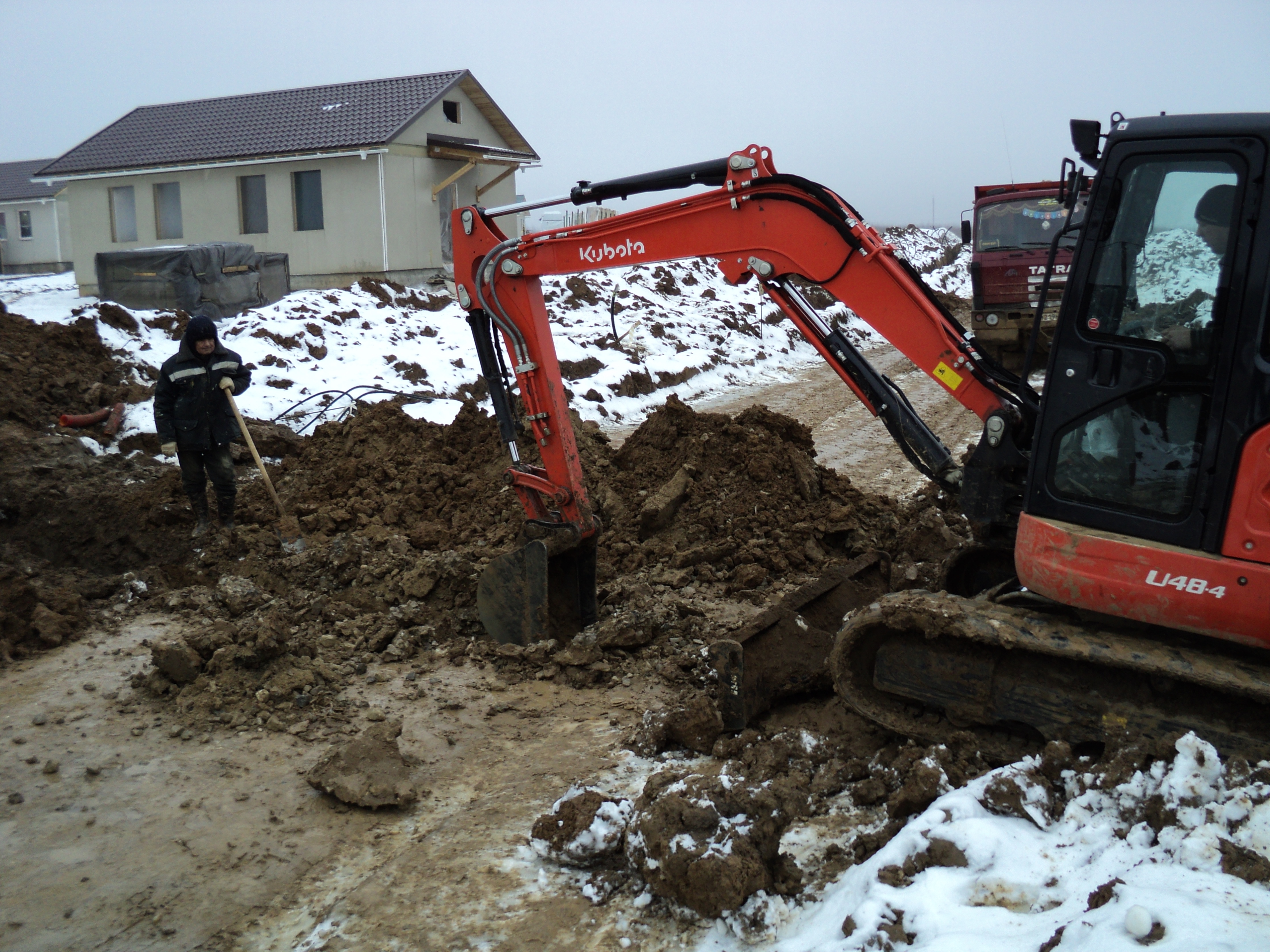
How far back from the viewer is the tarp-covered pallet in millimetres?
15297

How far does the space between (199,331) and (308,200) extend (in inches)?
632

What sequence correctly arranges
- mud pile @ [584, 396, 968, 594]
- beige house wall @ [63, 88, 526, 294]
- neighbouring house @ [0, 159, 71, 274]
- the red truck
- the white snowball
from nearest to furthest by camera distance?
the white snowball → mud pile @ [584, 396, 968, 594] → the red truck → beige house wall @ [63, 88, 526, 294] → neighbouring house @ [0, 159, 71, 274]

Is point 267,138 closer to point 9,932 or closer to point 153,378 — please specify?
point 153,378

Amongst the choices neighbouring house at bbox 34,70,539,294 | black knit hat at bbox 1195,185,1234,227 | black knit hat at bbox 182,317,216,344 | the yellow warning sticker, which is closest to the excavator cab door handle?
black knit hat at bbox 1195,185,1234,227

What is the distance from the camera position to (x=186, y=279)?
15.3m

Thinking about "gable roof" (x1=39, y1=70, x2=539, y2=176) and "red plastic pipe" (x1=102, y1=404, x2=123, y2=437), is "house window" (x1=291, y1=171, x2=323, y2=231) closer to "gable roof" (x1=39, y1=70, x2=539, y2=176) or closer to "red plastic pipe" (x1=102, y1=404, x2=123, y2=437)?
"gable roof" (x1=39, y1=70, x2=539, y2=176)

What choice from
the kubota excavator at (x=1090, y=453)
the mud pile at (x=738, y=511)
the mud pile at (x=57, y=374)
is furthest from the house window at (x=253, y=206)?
the kubota excavator at (x=1090, y=453)

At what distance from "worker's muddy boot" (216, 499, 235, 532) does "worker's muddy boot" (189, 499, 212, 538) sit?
95mm

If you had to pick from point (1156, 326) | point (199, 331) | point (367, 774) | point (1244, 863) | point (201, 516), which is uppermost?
point (199, 331)

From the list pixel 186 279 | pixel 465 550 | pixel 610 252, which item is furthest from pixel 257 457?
pixel 186 279

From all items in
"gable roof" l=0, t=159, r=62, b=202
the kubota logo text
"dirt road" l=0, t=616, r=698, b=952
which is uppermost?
"gable roof" l=0, t=159, r=62, b=202

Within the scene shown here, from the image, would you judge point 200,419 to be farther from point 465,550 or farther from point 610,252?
point 610,252

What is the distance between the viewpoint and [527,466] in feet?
19.9

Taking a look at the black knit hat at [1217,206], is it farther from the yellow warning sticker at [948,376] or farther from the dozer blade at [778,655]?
the dozer blade at [778,655]
